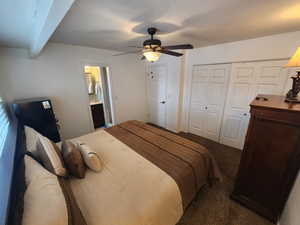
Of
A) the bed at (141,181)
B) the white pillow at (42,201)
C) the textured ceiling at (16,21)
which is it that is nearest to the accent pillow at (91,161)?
the bed at (141,181)

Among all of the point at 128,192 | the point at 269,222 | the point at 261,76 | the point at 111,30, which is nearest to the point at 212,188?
the point at 269,222

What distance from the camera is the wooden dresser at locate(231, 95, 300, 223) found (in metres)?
1.20

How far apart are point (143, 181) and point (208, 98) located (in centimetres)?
268

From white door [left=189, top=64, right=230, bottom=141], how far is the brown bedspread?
1.67 m

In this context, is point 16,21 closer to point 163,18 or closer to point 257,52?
point 163,18

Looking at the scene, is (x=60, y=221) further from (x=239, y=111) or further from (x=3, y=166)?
(x=239, y=111)

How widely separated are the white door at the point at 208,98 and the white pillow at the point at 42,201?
10.6 feet

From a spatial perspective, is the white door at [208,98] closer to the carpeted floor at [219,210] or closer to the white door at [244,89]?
the white door at [244,89]

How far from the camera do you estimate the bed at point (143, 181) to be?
3.26ft

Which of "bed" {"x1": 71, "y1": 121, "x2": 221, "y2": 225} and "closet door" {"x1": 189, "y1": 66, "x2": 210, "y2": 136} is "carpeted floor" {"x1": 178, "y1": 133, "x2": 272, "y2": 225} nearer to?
"bed" {"x1": 71, "y1": 121, "x2": 221, "y2": 225}

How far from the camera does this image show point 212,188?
6.25ft

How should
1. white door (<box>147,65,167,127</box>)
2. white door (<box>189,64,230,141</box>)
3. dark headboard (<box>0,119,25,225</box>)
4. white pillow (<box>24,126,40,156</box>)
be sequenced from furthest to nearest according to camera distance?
white door (<box>147,65,167,127</box>) < white door (<box>189,64,230,141</box>) < white pillow (<box>24,126,40,156</box>) < dark headboard (<box>0,119,25,225</box>)

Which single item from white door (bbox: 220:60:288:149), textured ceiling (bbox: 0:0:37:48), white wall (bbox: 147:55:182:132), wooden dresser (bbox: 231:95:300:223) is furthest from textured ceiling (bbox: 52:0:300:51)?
white wall (bbox: 147:55:182:132)

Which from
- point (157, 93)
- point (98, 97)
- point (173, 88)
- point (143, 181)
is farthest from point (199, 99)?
point (98, 97)
